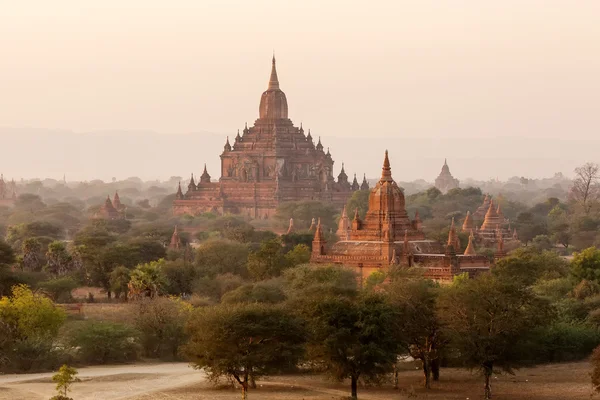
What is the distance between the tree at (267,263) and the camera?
226 ft

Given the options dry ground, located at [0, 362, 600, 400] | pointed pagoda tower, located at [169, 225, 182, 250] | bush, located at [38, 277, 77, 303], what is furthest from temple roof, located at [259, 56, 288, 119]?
dry ground, located at [0, 362, 600, 400]

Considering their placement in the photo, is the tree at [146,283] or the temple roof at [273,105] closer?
the tree at [146,283]

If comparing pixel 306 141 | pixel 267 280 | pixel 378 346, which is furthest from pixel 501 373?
pixel 306 141

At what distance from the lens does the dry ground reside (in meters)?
44.8

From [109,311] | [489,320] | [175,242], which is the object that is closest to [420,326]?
[489,320]

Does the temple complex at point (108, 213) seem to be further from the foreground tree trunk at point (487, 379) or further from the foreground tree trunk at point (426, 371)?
the foreground tree trunk at point (487, 379)

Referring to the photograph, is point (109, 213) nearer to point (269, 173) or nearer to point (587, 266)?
point (269, 173)

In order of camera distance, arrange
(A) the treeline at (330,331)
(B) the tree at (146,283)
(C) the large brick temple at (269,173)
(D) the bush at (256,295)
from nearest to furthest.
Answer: (A) the treeline at (330,331) → (D) the bush at (256,295) → (B) the tree at (146,283) → (C) the large brick temple at (269,173)

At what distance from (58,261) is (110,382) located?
26767 millimetres

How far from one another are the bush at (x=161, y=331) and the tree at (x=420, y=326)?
931 centimetres

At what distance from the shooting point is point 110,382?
154 feet

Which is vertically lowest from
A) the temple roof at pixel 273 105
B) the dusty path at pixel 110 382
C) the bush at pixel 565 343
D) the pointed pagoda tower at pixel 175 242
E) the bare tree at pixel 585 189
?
Result: the dusty path at pixel 110 382

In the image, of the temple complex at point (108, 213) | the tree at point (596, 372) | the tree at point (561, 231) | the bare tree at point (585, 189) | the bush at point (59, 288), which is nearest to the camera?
the tree at point (596, 372)

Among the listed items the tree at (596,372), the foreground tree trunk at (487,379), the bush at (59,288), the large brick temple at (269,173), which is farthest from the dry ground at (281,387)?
the large brick temple at (269,173)
